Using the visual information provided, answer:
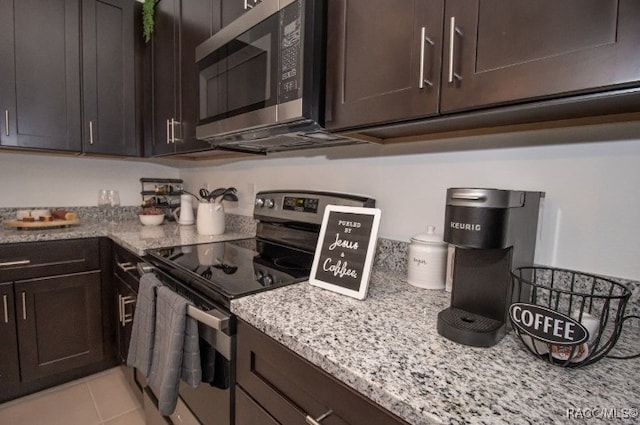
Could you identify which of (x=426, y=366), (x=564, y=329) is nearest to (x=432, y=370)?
(x=426, y=366)

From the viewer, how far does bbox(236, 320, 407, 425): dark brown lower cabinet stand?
0.53m

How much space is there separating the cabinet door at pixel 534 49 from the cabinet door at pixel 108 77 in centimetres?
209

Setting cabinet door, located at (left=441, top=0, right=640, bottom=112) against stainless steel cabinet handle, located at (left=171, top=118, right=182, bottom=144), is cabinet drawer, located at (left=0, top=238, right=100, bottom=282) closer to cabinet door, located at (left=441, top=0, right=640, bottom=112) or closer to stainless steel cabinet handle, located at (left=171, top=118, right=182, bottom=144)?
stainless steel cabinet handle, located at (left=171, top=118, right=182, bottom=144)

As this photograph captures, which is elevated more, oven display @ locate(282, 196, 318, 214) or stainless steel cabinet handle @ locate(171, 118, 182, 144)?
stainless steel cabinet handle @ locate(171, 118, 182, 144)

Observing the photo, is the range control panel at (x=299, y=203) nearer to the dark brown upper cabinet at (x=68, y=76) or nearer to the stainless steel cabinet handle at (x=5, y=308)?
the dark brown upper cabinet at (x=68, y=76)

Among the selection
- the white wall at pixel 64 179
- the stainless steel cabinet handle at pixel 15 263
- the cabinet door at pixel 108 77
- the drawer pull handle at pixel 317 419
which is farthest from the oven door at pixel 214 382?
the white wall at pixel 64 179

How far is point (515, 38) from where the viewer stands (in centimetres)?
58

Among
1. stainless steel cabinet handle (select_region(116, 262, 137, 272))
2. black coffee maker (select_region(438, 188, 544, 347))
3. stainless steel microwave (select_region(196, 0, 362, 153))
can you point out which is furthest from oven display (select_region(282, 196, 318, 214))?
stainless steel cabinet handle (select_region(116, 262, 137, 272))

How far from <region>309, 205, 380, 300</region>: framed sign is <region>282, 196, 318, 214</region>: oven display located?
1.00ft

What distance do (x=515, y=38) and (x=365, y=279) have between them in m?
0.62

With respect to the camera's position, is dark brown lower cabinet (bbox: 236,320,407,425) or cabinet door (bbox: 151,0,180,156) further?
cabinet door (bbox: 151,0,180,156)

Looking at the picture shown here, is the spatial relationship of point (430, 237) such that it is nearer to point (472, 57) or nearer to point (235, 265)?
point (472, 57)

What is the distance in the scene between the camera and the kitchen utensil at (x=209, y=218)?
177 cm

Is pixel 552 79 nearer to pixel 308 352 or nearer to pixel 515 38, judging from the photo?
pixel 515 38
